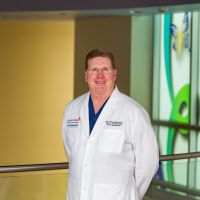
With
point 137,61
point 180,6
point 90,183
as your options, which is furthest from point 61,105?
point 90,183

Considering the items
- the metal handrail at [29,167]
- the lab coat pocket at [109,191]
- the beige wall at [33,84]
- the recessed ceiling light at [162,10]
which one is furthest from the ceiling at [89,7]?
the lab coat pocket at [109,191]

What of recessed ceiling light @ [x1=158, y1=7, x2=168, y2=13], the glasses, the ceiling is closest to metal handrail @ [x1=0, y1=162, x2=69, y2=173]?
the glasses

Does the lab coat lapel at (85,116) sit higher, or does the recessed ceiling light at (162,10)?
the recessed ceiling light at (162,10)

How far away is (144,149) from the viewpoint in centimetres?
305

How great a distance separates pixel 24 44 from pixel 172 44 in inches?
190

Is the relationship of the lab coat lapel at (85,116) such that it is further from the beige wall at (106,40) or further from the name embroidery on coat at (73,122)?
the beige wall at (106,40)

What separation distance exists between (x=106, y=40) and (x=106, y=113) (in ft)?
27.7

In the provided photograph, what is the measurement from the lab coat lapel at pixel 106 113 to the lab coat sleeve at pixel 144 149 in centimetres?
17

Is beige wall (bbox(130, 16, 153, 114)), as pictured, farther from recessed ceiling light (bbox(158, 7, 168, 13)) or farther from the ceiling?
recessed ceiling light (bbox(158, 7, 168, 13))

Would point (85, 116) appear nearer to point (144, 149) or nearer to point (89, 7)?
point (144, 149)

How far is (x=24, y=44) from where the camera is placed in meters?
13.8

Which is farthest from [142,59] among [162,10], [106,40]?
[162,10]

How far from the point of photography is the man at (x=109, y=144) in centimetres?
303

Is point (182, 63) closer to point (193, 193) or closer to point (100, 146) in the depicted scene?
point (193, 193)
